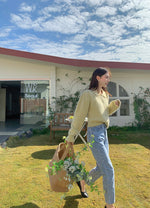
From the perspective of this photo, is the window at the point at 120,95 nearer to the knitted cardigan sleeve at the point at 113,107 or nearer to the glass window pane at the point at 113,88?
the glass window pane at the point at 113,88

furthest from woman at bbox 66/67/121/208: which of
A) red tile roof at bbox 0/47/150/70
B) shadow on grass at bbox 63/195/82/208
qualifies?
red tile roof at bbox 0/47/150/70

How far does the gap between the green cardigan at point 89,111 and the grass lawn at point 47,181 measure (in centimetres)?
33

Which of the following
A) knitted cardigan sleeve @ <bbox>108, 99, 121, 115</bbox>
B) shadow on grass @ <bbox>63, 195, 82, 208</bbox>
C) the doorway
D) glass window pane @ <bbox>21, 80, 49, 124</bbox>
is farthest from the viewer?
the doorway

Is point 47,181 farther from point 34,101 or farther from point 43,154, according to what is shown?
point 34,101

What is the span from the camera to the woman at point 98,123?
161cm

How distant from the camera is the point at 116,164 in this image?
3221 mm

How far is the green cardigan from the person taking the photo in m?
1.65

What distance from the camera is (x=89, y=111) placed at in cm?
173

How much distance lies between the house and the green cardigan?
16.3 ft

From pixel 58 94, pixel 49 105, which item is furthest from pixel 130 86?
pixel 49 105

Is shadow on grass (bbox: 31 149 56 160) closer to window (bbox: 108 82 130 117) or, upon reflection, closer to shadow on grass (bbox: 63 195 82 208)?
shadow on grass (bbox: 63 195 82 208)

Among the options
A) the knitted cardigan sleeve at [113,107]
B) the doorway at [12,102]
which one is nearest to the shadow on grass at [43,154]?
the knitted cardigan sleeve at [113,107]

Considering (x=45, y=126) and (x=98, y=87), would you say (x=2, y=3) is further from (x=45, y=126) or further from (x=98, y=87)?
(x=98, y=87)

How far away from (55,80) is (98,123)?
5.81 m
